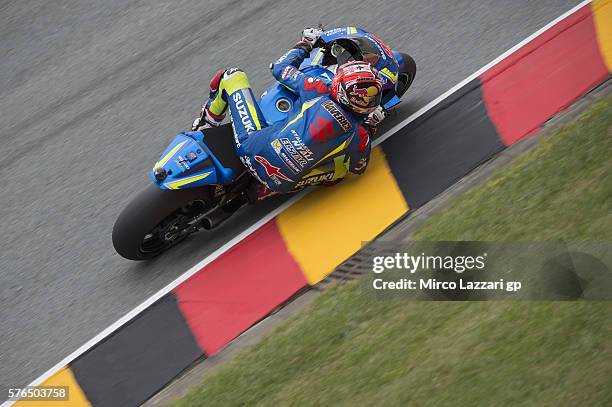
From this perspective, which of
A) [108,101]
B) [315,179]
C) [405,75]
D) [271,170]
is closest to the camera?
[271,170]

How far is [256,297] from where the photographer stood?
6801 mm

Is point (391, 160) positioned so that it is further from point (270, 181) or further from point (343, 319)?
point (343, 319)

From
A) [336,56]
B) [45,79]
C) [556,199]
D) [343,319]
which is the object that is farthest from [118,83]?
[556,199]

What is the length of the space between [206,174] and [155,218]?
55 centimetres

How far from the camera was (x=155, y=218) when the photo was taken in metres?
6.82

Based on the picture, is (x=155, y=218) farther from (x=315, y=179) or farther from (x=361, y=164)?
(x=361, y=164)

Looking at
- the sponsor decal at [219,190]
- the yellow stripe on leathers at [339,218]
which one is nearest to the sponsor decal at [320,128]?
Result: the yellow stripe on leathers at [339,218]

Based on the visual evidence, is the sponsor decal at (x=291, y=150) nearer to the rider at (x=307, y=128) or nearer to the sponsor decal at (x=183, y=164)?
the rider at (x=307, y=128)

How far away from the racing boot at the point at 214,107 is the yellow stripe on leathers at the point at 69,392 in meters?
2.41

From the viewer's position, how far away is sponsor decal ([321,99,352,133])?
22.2ft

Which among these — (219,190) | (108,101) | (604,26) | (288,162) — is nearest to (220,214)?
(219,190)

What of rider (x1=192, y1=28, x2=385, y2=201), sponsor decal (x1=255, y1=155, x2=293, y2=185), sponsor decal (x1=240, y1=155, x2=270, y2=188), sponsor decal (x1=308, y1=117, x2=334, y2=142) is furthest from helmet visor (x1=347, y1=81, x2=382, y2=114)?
sponsor decal (x1=240, y1=155, x2=270, y2=188)

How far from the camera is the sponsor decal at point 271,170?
6.86 metres

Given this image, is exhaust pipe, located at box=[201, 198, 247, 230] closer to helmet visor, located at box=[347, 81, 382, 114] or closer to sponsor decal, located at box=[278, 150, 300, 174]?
sponsor decal, located at box=[278, 150, 300, 174]
